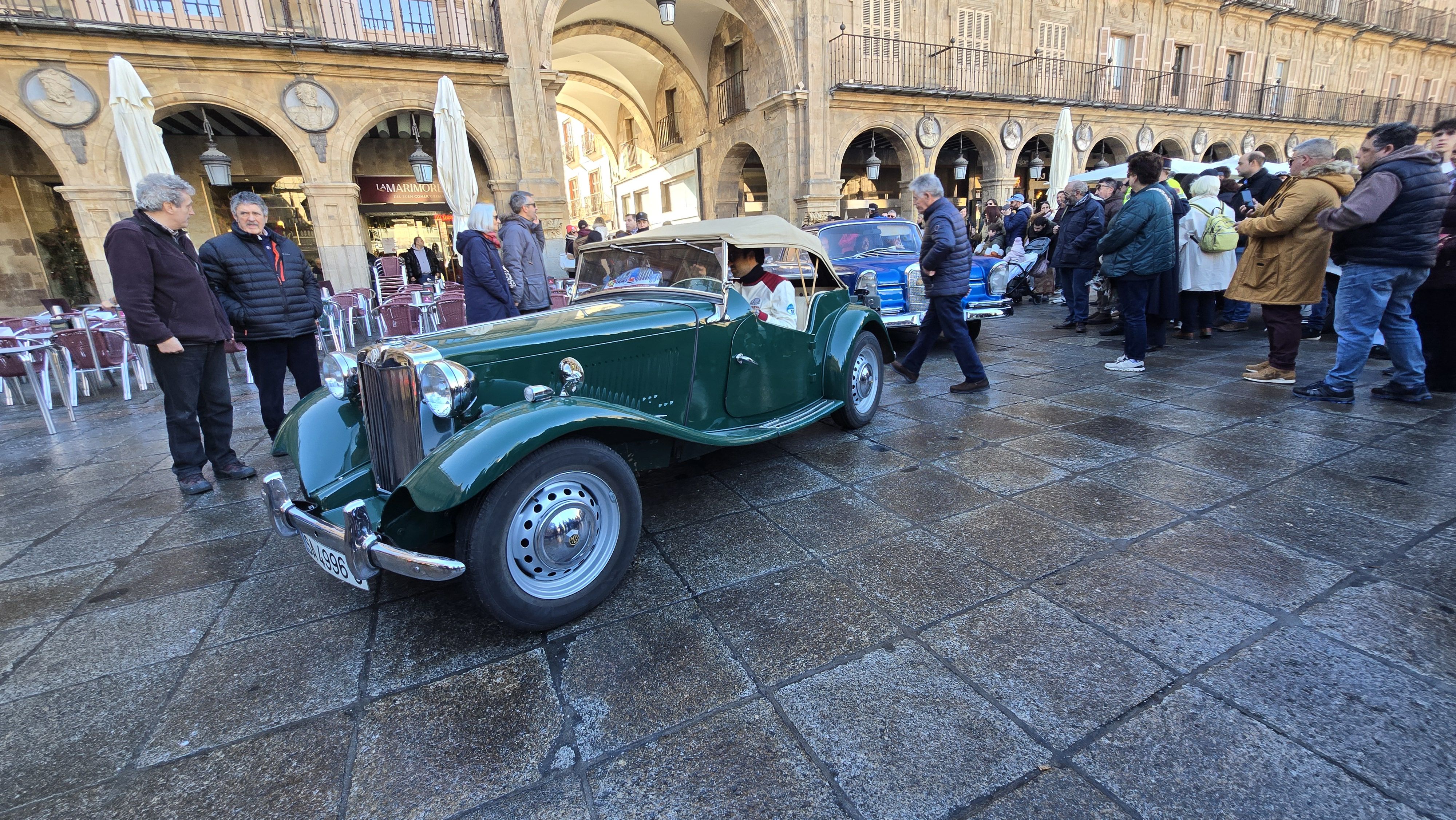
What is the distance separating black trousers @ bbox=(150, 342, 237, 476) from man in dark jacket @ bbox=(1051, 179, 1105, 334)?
9.04m

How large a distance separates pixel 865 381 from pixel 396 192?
15.6 m

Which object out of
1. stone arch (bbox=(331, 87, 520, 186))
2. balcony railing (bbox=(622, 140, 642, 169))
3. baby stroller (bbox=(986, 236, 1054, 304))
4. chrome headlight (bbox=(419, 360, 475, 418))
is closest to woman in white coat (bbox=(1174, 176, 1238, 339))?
baby stroller (bbox=(986, 236, 1054, 304))

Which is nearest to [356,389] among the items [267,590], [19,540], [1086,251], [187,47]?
[267,590]

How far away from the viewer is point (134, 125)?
7.60 m

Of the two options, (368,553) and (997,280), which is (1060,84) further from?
(368,553)

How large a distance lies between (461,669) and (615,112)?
28.0 m

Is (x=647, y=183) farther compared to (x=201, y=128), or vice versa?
(x=647, y=183)

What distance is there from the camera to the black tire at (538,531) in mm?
2105

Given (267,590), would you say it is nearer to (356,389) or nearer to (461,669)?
(356,389)

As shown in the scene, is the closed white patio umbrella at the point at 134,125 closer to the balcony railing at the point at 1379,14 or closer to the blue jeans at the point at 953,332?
the blue jeans at the point at 953,332

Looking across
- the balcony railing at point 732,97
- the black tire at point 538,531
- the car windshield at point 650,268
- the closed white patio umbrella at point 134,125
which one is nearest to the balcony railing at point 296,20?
the closed white patio umbrella at point 134,125

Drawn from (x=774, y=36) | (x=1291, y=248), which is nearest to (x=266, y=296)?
(x=1291, y=248)

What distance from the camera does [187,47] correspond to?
10.2 metres

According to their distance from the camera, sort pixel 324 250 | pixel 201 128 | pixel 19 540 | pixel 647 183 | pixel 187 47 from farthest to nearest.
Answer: pixel 647 183
pixel 201 128
pixel 324 250
pixel 187 47
pixel 19 540
